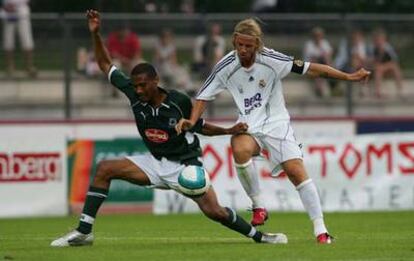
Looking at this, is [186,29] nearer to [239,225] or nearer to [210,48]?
[210,48]

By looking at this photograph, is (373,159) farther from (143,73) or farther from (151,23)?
(143,73)

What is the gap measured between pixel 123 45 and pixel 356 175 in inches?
185

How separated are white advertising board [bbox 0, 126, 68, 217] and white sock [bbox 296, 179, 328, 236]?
878cm

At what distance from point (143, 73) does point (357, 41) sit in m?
11.2

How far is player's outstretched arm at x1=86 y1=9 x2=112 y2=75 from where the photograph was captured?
41.5 feet

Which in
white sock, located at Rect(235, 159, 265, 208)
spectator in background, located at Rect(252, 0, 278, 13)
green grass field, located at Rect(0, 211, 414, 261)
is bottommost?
green grass field, located at Rect(0, 211, 414, 261)

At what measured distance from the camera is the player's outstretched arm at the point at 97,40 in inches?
498

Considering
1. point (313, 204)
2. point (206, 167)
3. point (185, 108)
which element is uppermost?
point (185, 108)

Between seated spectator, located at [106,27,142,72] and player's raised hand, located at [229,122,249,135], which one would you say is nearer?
player's raised hand, located at [229,122,249,135]

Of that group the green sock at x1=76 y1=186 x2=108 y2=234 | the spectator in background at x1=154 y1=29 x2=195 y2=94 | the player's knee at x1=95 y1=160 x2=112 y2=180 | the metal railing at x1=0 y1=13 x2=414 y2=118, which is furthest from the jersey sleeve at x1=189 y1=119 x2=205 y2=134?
the spectator in background at x1=154 y1=29 x2=195 y2=94

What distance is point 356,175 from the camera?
71.0 ft

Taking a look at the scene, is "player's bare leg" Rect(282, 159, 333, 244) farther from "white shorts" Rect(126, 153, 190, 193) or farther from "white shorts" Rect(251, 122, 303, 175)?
"white shorts" Rect(126, 153, 190, 193)

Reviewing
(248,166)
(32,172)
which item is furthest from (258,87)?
(32,172)

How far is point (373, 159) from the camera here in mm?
21719
